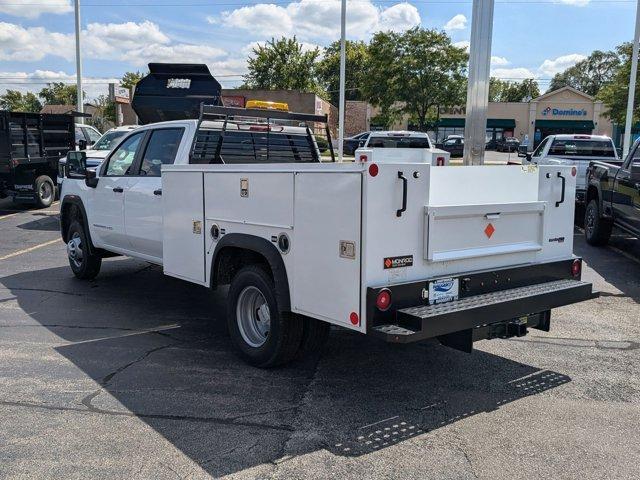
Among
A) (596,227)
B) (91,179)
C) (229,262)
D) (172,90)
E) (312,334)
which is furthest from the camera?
(172,90)

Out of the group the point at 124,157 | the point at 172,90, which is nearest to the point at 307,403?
the point at 124,157

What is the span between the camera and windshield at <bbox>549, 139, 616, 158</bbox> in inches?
611

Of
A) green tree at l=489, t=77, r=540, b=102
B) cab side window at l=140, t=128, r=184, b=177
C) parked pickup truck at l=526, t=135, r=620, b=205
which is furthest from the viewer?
green tree at l=489, t=77, r=540, b=102

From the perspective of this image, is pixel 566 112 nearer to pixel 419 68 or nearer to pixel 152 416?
pixel 419 68

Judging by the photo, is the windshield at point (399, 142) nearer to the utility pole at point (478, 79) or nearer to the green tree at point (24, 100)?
the utility pole at point (478, 79)

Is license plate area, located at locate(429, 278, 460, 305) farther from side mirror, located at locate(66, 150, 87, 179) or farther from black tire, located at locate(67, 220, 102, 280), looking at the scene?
black tire, located at locate(67, 220, 102, 280)

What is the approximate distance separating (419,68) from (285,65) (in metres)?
15.5

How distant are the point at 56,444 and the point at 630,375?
14.6 ft

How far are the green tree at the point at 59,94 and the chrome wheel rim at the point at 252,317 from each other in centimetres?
10027

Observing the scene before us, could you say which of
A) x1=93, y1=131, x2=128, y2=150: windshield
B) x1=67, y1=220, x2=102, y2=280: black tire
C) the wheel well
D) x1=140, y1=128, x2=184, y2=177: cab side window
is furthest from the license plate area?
x1=93, y1=131, x2=128, y2=150: windshield

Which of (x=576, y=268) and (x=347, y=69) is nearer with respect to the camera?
(x=576, y=268)

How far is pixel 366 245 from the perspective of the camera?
394cm

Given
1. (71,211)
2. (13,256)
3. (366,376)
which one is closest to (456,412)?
(366,376)

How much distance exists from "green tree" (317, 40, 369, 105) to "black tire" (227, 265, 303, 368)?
61.7m
